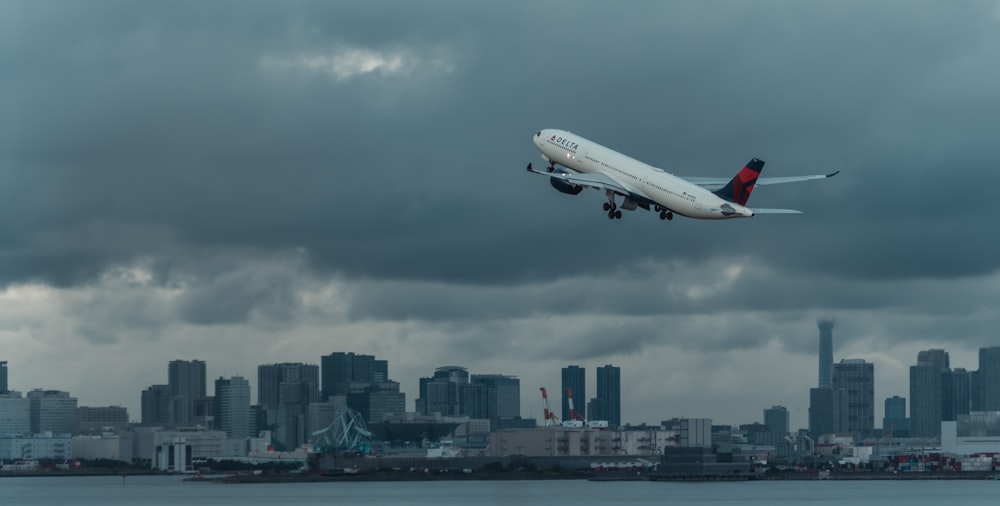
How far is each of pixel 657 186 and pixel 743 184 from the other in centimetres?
651

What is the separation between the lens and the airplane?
430ft

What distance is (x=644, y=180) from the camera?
135625mm

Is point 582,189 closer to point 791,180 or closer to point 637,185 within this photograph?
point 637,185

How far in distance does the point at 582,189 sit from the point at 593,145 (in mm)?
8447

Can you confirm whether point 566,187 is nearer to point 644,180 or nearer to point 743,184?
point 644,180

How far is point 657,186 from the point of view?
13412 cm

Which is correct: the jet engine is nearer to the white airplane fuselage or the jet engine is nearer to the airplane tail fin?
the white airplane fuselage

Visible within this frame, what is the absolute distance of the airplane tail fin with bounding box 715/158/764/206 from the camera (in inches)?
5251

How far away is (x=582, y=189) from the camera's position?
13862 centimetres

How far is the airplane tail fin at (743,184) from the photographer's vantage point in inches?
5251

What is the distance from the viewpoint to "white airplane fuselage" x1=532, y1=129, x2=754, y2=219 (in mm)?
130625

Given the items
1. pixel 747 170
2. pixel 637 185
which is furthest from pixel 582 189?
pixel 747 170

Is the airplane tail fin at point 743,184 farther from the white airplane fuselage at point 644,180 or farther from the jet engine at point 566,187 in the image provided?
the jet engine at point 566,187

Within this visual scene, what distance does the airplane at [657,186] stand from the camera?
13112cm
